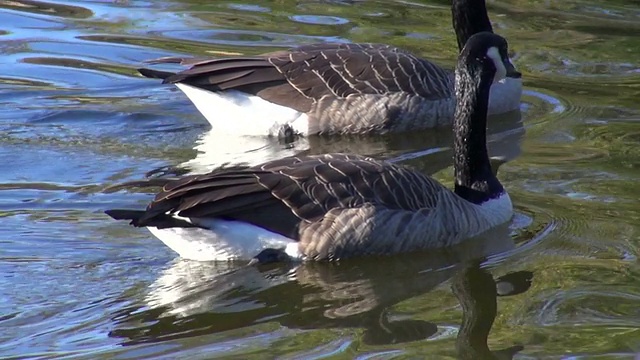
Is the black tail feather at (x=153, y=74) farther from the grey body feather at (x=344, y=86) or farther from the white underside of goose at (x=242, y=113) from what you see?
the grey body feather at (x=344, y=86)

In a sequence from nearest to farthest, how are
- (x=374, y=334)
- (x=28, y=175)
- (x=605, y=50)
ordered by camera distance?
(x=374, y=334) → (x=28, y=175) → (x=605, y=50)

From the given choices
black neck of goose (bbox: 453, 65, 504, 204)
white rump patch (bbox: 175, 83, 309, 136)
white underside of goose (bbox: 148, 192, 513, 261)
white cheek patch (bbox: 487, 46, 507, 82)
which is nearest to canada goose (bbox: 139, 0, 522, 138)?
white rump patch (bbox: 175, 83, 309, 136)

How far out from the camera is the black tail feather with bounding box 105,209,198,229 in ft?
25.8

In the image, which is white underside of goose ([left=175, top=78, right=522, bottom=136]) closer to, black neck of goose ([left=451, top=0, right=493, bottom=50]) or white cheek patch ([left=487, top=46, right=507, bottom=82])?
black neck of goose ([left=451, top=0, right=493, bottom=50])

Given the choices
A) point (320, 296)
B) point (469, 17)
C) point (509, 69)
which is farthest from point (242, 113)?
point (320, 296)

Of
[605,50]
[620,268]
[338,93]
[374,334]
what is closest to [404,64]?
[338,93]

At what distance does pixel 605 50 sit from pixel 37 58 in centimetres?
625

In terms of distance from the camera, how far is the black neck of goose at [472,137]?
30.9 feet

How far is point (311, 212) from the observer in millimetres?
8469

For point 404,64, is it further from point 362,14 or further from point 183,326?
point 183,326

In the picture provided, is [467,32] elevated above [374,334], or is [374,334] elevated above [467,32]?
[467,32]

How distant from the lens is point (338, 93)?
12.1 meters

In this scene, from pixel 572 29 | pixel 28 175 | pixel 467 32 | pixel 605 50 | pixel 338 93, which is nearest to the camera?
pixel 28 175

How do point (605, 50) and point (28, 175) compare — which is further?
point (605, 50)
